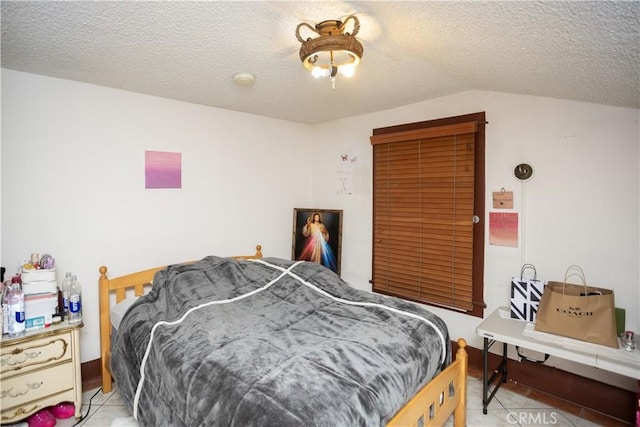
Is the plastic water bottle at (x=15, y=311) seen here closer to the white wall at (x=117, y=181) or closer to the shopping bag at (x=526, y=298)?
the white wall at (x=117, y=181)

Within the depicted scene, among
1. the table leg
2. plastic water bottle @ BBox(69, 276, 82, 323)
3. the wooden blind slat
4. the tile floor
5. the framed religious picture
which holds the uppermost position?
the wooden blind slat

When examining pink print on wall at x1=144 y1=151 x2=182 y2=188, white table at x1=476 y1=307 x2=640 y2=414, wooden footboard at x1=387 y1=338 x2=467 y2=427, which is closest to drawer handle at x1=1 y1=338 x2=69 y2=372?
pink print on wall at x1=144 y1=151 x2=182 y2=188

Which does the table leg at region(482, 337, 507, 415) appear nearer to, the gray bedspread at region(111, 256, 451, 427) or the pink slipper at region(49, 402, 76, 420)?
the gray bedspread at region(111, 256, 451, 427)

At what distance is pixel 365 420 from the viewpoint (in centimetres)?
128

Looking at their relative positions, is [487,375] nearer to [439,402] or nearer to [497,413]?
[497,413]

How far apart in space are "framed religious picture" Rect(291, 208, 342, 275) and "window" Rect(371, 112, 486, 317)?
16.1 inches

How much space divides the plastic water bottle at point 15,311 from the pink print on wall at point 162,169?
1093mm

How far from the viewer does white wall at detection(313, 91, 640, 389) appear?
2.07 m

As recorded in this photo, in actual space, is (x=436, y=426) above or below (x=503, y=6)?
below

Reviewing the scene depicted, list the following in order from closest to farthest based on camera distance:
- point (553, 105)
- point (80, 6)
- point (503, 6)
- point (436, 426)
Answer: point (503, 6)
point (80, 6)
point (436, 426)
point (553, 105)

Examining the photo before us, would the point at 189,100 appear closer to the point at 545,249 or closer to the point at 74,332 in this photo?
the point at 74,332

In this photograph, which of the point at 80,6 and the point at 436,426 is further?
the point at 436,426

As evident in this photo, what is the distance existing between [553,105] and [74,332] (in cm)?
351

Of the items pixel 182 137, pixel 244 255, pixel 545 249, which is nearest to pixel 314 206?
pixel 244 255
